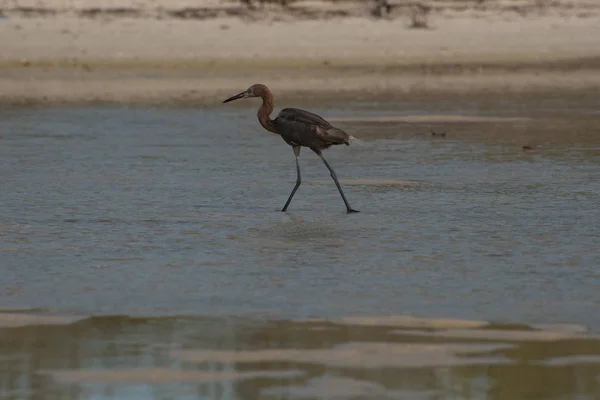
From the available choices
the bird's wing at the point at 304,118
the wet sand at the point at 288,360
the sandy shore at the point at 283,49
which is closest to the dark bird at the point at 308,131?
the bird's wing at the point at 304,118

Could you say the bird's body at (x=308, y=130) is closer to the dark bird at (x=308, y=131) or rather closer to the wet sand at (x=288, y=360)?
the dark bird at (x=308, y=131)

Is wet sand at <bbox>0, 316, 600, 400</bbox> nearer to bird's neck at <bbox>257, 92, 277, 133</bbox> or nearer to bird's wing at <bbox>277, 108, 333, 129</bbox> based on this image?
bird's wing at <bbox>277, 108, 333, 129</bbox>

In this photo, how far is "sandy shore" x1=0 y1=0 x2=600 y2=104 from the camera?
26.0 meters

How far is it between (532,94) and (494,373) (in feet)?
61.0

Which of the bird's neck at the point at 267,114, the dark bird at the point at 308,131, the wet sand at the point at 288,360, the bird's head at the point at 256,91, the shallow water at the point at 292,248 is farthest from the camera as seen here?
the bird's head at the point at 256,91

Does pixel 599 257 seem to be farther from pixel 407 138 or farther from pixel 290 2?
pixel 290 2

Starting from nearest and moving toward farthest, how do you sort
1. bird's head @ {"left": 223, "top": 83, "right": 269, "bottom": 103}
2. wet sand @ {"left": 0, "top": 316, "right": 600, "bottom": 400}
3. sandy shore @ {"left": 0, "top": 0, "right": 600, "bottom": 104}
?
wet sand @ {"left": 0, "top": 316, "right": 600, "bottom": 400}
bird's head @ {"left": 223, "top": 83, "right": 269, "bottom": 103}
sandy shore @ {"left": 0, "top": 0, "right": 600, "bottom": 104}

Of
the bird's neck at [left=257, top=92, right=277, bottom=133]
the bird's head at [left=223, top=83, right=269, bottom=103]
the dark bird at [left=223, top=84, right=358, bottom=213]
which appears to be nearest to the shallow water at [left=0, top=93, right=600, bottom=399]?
the dark bird at [left=223, top=84, right=358, bottom=213]

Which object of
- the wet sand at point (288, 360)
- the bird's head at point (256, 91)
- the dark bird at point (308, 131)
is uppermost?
the bird's head at point (256, 91)

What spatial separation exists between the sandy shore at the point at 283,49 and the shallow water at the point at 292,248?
811 centimetres

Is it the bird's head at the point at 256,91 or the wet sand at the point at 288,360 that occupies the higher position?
the bird's head at the point at 256,91

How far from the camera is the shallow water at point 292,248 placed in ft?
21.3

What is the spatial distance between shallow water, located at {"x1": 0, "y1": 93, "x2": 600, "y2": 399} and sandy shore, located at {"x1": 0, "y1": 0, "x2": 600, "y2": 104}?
8115 mm

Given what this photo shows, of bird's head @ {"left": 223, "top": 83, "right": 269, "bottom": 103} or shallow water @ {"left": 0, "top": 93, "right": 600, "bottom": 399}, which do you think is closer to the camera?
shallow water @ {"left": 0, "top": 93, "right": 600, "bottom": 399}
